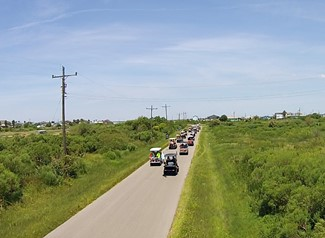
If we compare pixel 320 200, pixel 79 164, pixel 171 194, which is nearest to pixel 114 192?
pixel 171 194

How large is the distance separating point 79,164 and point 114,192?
9743 millimetres

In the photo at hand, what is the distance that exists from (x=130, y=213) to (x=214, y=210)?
12.3 ft

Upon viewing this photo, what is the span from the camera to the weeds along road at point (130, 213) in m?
15.0

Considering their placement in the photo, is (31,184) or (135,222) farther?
(31,184)

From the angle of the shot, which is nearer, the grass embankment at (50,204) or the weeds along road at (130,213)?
the weeds along road at (130,213)

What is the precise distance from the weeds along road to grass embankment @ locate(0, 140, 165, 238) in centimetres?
55

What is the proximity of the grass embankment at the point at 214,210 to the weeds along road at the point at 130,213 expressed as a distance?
58 centimetres


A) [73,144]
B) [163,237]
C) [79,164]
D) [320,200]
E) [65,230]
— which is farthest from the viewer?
[73,144]

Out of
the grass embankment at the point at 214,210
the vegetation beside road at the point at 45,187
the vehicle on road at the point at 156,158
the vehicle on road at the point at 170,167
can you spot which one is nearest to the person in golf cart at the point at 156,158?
the vehicle on road at the point at 156,158

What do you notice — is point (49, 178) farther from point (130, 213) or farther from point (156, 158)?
point (156, 158)

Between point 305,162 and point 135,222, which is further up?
point 305,162

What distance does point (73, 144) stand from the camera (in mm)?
53281

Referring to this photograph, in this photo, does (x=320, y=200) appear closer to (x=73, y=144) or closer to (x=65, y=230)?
(x=65, y=230)

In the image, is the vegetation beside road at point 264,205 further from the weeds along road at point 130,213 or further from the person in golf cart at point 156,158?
the person in golf cart at point 156,158
